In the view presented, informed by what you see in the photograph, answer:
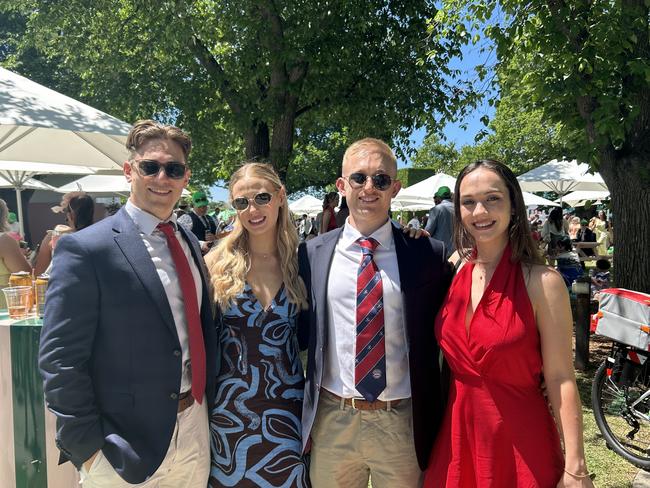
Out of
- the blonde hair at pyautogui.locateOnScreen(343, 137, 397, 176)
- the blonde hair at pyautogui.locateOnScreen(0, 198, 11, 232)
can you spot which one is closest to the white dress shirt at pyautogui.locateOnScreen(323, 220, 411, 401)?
the blonde hair at pyautogui.locateOnScreen(343, 137, 397, 176)

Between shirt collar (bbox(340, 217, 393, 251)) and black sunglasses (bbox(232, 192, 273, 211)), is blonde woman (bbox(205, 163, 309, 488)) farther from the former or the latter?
shirt collar (bbox(340, 217, 393, 251))

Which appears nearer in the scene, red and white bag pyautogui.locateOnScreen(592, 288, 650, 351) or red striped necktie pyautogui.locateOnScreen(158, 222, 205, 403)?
red striped necktie pyautogui.locateOnScreen(158, 222, 205, 403)

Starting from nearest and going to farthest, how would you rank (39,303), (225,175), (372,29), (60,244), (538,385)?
(60,244) → (538,385) → (39,303) → (372,29) → (225,175)

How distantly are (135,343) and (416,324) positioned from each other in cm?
122

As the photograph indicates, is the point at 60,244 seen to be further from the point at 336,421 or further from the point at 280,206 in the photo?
the point at 336,421

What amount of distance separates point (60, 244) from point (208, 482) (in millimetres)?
1261

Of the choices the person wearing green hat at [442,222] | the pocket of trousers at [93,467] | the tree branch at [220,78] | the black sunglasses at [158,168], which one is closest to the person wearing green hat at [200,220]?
the tree branch at [220,78]

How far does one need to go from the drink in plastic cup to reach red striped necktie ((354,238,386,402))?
1987 mm

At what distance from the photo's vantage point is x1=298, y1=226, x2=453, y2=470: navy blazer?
241 cm

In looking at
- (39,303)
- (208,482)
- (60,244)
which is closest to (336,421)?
(208,482)

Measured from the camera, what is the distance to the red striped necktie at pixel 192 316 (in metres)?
2.26

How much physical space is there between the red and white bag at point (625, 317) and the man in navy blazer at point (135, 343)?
3.60 m

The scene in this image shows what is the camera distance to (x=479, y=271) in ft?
7.85

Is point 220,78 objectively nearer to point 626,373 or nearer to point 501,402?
point 626,373
